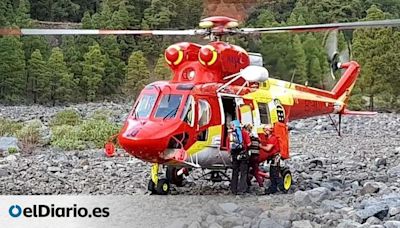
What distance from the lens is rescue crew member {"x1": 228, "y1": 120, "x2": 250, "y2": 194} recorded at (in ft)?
14.5

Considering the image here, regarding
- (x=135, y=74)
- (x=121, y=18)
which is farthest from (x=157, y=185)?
(x=121, y=18)

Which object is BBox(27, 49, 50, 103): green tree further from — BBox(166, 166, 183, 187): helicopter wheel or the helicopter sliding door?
the helicopter sliding door

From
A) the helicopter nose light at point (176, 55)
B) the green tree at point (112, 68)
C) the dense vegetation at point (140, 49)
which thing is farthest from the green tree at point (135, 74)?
the helicopter nose light at point (176, 55)

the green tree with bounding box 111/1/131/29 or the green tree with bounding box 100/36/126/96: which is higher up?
the green tree with bounding box 111/1/131/29

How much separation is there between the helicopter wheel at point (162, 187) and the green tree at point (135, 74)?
6.09 m

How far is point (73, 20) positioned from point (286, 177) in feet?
20.2

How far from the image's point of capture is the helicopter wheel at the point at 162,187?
180 inches

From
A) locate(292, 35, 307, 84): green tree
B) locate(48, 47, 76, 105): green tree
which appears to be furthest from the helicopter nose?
locate(48, 47, 76, 105): green tree

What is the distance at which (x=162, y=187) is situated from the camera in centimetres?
459

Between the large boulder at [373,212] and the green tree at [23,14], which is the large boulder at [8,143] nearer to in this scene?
the green tree at [23,14]

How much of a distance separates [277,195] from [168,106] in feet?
2.58

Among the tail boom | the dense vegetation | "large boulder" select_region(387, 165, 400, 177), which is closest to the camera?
"large boulder" select_region(387, 165, 400, 177)

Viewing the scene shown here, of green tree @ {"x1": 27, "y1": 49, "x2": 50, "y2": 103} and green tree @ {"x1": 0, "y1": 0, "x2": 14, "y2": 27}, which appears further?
green tree @ {"x1": 27, "y1": 49, "x2": 50, "y2": 103}

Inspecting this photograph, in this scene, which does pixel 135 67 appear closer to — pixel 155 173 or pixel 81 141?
pixel 81 141
